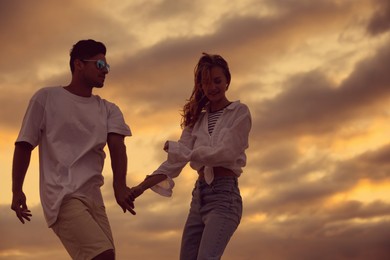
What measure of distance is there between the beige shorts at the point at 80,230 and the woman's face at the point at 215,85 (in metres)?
1.92

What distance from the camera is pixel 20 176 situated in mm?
9273

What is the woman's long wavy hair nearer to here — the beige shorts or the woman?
the woman

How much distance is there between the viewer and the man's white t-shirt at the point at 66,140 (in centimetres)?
904

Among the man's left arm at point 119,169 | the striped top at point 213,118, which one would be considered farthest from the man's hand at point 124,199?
the striped top at point 213,118

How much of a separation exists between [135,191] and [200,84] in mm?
1520

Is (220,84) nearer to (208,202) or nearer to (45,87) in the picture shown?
(208,202)

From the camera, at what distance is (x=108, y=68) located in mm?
9797

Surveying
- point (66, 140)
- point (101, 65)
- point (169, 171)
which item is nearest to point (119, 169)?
point (169, 171)

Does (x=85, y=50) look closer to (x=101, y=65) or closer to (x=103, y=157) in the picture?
(x=101, y=65)

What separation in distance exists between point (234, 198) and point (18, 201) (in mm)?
2430

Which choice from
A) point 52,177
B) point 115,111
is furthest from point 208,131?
point 52,177

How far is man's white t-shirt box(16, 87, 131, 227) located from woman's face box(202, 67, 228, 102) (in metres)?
1.09

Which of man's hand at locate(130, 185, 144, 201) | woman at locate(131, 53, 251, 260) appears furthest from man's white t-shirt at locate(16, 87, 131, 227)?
woman at locate(131, 53, 251, 260)

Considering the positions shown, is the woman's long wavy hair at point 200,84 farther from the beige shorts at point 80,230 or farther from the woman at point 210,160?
the beige shorts at point 80,230
